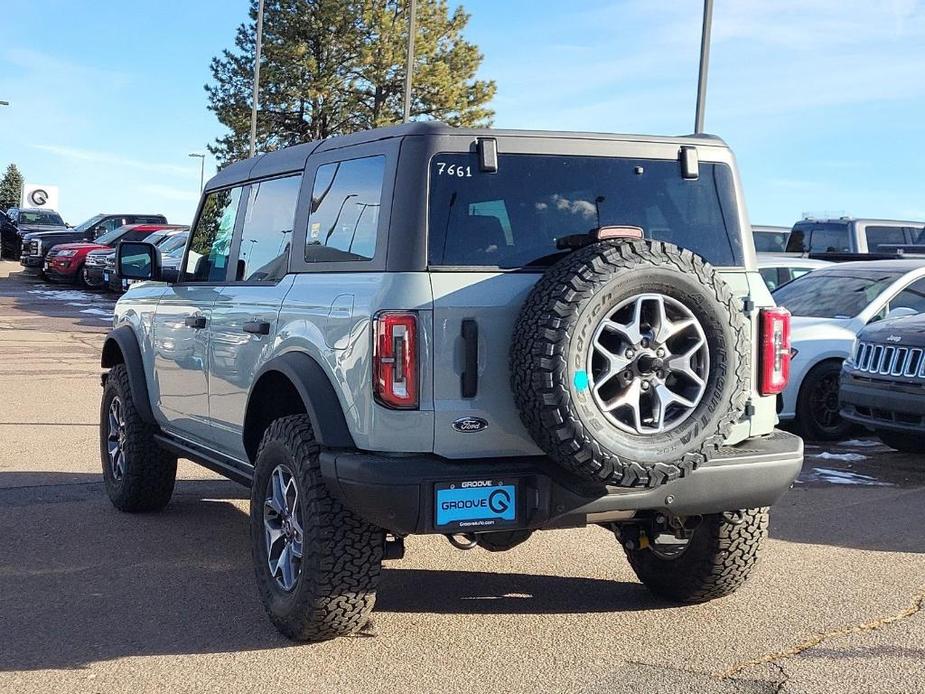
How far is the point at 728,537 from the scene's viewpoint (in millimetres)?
5008

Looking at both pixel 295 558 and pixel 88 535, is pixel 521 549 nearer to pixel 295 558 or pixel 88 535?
pixel 295 558

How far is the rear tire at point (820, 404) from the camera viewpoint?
10164mm

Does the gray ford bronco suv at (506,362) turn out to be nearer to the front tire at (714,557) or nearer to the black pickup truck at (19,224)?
the front tire at (714,557)

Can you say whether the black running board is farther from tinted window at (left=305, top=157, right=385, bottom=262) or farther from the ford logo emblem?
the ford logo emblem

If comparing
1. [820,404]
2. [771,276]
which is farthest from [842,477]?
[771,276]

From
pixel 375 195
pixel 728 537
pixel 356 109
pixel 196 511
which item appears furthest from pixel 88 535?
pixel 356 109

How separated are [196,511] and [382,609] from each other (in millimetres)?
2398

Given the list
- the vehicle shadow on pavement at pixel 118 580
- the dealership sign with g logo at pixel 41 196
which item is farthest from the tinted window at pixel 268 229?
the dealership sign with g logo at pixel 41 196

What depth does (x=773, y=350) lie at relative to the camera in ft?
15.8

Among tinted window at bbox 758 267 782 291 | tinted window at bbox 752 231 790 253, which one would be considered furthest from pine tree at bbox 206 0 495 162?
tinted window at bbox 758 267 782 291

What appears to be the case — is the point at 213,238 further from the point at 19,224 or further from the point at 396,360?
the point at 19,224

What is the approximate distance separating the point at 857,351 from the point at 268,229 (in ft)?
17.7

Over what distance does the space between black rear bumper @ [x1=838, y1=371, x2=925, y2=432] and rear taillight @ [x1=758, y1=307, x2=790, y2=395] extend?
4101 millimetres

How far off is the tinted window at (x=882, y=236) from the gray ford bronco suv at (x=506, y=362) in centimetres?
1589
